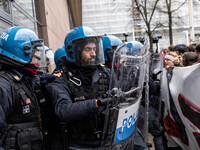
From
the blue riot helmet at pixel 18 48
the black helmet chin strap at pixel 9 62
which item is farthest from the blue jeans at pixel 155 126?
the black helmet chin strap at pixel 9 62

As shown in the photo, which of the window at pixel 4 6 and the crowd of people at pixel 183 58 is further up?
the window at pixel 4 6

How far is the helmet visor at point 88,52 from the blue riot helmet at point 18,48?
1.29 feet

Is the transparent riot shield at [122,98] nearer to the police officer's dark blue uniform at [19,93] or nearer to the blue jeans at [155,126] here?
the police officer's dark blue uniform at [19,93]

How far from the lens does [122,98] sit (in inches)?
53.6

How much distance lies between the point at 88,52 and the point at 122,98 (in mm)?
820

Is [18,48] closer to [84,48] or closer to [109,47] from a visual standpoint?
[84,48]

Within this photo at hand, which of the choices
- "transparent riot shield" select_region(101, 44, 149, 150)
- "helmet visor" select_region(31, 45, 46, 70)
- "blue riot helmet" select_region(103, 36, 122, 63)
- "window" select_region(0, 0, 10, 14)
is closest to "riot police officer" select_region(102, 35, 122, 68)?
"blue riot helmet" select_region(103, 36, 122, 63)

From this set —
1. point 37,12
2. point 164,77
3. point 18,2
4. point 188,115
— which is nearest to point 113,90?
point 188,115

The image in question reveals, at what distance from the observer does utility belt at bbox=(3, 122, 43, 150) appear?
166 centimetres

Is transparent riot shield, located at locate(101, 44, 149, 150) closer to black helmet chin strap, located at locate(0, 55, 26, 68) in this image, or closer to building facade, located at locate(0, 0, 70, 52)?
black helmet chin strap, located at locate(0, 55, 26, 68)

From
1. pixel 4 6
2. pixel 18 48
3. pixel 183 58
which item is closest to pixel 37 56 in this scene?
pixel 18 48

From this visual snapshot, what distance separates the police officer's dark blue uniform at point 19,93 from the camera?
1.63m

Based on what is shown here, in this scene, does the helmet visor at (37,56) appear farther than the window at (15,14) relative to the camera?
No

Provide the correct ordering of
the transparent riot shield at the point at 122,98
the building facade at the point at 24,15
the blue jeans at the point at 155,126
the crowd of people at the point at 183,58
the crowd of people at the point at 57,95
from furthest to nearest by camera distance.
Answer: the building facade at the point at 24,15
the crowd of people at the point at 183,58
the blue jeans at the point at 155,126
the crowd of people at the point at 57,95
the transparent riot shield at the point at 122,98
